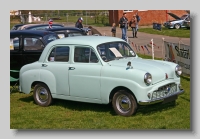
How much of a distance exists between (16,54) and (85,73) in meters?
3.89

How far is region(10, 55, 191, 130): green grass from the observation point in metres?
7.80

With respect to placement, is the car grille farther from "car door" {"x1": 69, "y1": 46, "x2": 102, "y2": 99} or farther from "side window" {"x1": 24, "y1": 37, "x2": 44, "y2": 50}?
"side window" {"x1": 24, "y1": 37, "x2": 44, "y2": 50}

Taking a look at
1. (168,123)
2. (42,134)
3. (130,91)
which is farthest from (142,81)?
(42,134)

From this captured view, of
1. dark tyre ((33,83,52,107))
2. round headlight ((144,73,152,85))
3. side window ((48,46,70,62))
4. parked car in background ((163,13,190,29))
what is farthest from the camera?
parked car in background ((163,13,190,29))

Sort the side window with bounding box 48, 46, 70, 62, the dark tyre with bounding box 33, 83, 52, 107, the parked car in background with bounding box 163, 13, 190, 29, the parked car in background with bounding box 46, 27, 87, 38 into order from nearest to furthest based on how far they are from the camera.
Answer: the side window with bounding box 48, 46, 70, 62
the dark tyre with bounding box 33, 83, 52, 107
the parked car in background with bounding box 46, 27, 87, 38
the parked car in background with bounding box 163, 13, 190, 29

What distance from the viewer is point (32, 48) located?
1170cm

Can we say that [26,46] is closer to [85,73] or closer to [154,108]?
[85,73]

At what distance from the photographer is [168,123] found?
7754 millimetres

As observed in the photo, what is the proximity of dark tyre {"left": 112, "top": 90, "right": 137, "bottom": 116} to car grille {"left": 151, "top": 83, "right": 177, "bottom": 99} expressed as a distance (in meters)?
0.44

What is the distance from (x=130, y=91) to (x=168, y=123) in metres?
0.95

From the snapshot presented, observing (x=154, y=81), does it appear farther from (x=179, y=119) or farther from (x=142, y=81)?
(x=179, y=119)

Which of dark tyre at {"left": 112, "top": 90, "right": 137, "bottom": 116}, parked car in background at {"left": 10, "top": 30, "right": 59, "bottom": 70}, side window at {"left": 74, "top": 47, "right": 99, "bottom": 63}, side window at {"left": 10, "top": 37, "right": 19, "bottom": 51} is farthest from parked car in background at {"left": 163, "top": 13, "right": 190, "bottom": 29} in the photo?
dark tyre at {"left": 112, "top": 90, "right": 137, "bottom": 116}

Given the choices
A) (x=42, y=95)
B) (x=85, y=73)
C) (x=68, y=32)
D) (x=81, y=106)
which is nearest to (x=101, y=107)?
(x=81, y=106)

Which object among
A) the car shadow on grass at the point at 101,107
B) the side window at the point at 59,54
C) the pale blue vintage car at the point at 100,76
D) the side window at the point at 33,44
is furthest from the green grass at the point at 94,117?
the side window at the point at 33,44
